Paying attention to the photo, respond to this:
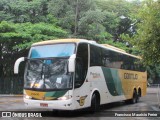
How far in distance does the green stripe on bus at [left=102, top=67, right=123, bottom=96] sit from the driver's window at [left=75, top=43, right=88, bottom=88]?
8.11 ft

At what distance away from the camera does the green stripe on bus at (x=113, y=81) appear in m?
18.1

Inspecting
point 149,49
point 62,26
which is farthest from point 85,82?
point 62,26

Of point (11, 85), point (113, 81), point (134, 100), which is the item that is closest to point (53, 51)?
point (113, 81)

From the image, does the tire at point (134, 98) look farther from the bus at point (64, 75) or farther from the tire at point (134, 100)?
the bus at point (64, 75)

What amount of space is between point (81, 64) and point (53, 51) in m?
1.33

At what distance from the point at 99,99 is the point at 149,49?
4149mm

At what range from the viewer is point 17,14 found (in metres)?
33.0

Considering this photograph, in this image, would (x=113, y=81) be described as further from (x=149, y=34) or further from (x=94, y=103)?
(x=94, y=103)

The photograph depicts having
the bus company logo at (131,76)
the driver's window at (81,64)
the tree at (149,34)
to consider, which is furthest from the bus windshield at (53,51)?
the bus company logo at (131,76)

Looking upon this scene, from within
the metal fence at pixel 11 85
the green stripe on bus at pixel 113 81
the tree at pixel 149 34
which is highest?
the tree at pixel 149 34

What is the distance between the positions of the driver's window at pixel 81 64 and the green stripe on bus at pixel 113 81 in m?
2.47

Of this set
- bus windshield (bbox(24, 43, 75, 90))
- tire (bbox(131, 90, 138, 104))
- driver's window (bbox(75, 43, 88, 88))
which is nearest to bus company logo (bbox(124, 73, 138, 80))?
tire (bbox(131, 90, 138, 104))

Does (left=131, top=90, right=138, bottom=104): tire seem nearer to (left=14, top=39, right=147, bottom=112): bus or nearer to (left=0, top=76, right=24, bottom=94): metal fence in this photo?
(left=14, top=39, right=147, bottom=112): bus

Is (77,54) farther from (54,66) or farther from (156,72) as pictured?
(156,72)
